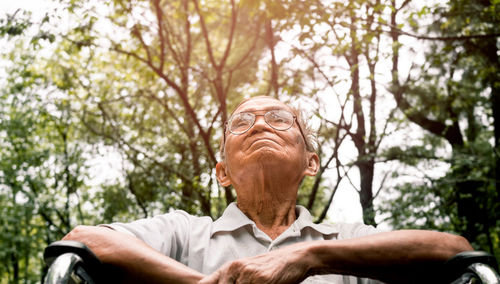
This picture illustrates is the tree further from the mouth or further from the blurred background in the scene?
the mouth

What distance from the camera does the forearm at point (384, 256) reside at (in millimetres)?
1592

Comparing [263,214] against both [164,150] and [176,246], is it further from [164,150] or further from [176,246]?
[164,150]

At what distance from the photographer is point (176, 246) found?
2.11 metres

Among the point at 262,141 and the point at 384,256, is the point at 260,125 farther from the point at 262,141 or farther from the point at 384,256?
the point at 384,256

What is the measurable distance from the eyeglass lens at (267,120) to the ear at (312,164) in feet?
1.05

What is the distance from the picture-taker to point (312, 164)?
109 inches

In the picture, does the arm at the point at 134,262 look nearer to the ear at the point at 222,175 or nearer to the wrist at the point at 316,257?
the wrist at the point at 316,257

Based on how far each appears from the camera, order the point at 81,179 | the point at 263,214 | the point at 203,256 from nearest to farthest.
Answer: the point at 203,256, the point at 263,214, the point at 81,179

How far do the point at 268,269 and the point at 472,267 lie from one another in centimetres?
69

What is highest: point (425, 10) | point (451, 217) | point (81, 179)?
point (425, 10)

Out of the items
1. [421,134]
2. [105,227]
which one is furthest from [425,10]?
[105,227]

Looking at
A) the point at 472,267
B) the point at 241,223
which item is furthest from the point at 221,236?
the point at 472,267

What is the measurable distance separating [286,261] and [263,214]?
860mm

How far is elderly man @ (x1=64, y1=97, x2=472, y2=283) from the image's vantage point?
1564 millimetres
